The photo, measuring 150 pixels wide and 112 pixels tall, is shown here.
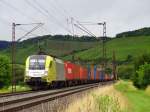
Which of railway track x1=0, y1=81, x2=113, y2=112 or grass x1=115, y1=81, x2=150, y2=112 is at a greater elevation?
railway track x1=0, y1=81, x2=113, y2=112

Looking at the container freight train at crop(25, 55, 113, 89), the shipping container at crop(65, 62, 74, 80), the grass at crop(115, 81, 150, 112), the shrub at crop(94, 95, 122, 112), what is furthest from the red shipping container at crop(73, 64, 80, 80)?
the shrub at crop(94, 95, 122, 112)

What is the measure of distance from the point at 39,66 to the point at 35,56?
114 centimetres

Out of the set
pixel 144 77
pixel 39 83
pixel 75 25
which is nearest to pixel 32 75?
pixel 39 83

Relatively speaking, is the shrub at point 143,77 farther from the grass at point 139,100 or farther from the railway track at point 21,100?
the railway track at point 21,100

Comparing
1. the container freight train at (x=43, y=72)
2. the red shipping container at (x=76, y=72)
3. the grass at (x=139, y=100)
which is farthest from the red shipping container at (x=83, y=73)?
the container freight train at (x=43, y=72)

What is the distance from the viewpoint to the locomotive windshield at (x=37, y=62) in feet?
161

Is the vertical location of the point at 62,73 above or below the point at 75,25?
below

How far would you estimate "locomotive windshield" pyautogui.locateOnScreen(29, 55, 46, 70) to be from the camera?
161ft

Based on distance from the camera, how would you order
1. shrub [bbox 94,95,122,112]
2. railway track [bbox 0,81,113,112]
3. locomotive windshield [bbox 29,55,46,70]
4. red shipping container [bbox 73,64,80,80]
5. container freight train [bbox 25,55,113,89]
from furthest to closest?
red shipping container [bbox 73,64,80,80] < locomotive windshield [bbox 29,55,46,70] < container freight train [bbox 25,55,113,89] < shrub [bbox 94,95,122,112] < railway track [bbox 0,81,113,112]

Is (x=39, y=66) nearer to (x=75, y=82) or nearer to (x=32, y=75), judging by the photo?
(x=32, y=75)

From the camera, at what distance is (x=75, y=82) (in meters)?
72.0

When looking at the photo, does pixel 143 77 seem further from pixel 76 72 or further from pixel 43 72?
pixel 43 72

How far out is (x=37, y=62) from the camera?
49312 mm

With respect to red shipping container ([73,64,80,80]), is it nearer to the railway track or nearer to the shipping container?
the shipping container
